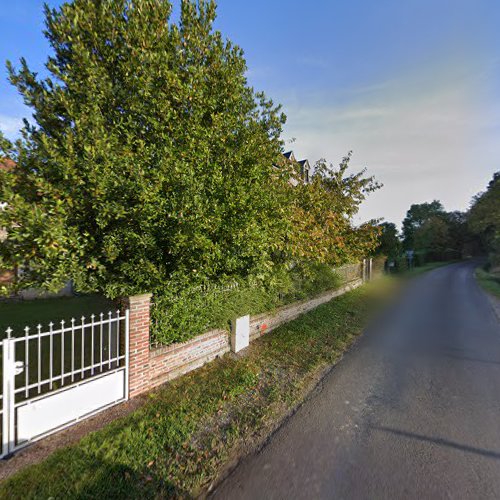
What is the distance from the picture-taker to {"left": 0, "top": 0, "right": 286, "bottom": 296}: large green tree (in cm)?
391

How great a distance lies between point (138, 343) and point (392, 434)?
13.6 feet

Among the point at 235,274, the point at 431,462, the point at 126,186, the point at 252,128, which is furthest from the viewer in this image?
the point at 252,128

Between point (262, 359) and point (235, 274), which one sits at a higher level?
point (235, 274)

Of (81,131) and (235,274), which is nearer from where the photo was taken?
(81,131)

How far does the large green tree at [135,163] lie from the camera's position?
12.8ft

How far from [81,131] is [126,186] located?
1157mm

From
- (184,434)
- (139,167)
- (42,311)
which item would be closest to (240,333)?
(184,434)

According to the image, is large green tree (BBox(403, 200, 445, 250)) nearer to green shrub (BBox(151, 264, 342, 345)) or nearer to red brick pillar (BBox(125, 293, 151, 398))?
green shrub (BBox(151, 264, 342, 345))

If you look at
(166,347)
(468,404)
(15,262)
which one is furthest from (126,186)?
(468,404)

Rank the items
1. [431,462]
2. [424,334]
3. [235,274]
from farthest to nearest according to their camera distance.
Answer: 1. [424,334]
2. [235,274]
3. [431,462]

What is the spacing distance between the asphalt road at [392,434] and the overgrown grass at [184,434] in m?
0.38

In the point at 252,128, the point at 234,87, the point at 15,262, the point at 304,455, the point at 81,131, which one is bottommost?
the point at 304,455

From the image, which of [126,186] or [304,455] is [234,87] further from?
[304,455]

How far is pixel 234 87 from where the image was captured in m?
5.62
